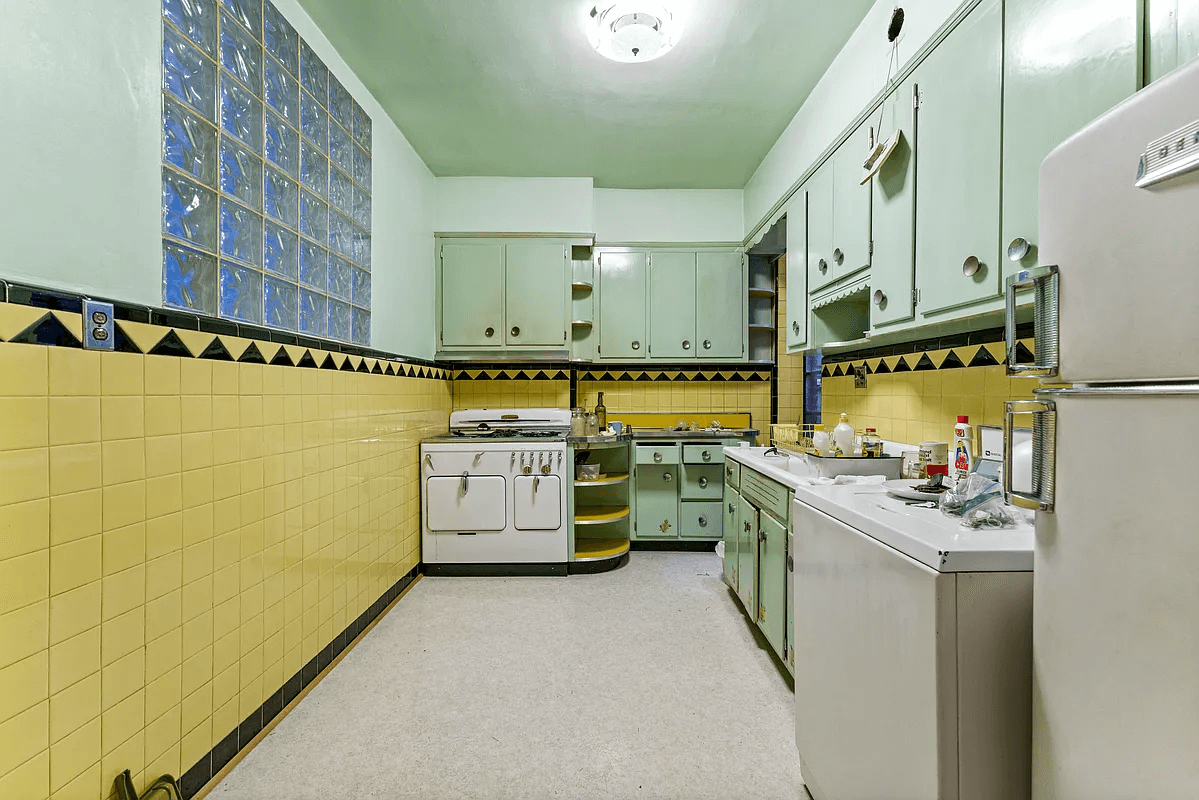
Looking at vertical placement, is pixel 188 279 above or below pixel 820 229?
below

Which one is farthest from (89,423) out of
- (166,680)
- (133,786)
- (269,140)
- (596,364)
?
(596,364)

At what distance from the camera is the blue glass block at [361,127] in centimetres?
250

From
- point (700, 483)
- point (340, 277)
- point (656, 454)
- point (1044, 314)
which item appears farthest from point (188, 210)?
point (700, 483)

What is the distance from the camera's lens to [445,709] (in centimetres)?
188

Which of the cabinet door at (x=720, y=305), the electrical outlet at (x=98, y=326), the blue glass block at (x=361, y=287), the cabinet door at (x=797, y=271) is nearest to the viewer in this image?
the electrical outlet at (x=98, y=326)

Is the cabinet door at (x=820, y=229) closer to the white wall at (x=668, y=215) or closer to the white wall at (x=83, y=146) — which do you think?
the white wall at (x=668, y=215)

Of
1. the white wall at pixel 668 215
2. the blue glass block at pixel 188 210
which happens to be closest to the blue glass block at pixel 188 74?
the blue glass block at pixel 188 210

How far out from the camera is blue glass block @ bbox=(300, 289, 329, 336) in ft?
6.71

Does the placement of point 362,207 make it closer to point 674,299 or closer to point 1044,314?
point 674,299

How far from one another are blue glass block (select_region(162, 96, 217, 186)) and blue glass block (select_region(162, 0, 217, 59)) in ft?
0.75

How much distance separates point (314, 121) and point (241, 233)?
0.76m

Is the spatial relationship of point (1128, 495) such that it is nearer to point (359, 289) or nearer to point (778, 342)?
point (359, 289)

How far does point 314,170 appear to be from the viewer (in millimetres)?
2131

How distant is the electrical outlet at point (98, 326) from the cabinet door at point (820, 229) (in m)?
2.58
